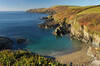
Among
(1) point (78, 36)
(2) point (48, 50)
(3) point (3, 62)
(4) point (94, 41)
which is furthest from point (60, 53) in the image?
(3) point (3, 62)

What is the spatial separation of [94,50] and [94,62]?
449cm

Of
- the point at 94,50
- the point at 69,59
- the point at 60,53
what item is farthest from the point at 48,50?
the point at 94,50

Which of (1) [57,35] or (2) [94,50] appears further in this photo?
(1) [57,35]

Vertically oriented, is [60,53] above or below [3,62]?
below

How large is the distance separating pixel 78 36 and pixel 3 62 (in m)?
40.8

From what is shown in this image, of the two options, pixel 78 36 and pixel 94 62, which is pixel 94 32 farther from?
pixel 94 62

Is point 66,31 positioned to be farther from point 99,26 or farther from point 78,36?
point 99,26

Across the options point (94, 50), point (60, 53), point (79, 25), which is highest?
point (79, 25)

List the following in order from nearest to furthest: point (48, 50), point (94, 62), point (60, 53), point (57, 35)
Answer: point (94, 62) → point (60, 53) → point (48, 50) → point (57, 35)

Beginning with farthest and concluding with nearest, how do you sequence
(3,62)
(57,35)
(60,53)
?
(57,35), (60,53), (3,62)

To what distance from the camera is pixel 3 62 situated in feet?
36.6

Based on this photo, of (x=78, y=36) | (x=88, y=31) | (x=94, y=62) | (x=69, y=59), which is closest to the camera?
(x=94, y=62)

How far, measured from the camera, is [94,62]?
25172 millimetres

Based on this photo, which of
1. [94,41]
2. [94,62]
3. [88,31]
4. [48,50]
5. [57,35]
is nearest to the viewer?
[94,62]
